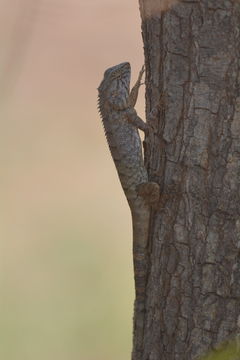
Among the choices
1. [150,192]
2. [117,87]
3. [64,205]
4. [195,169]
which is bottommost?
[64,205]

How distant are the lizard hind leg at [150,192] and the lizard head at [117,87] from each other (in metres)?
1.47

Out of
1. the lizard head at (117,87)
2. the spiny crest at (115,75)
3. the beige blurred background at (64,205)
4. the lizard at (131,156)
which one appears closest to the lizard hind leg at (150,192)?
the lizard at (131,156)

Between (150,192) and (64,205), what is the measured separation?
5312 mm

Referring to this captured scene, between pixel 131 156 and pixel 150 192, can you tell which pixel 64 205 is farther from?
pixel 150 192

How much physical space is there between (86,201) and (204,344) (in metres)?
5.67

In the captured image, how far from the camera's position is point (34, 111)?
33.9 ft

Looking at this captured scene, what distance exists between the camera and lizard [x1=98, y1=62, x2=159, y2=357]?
14.1 feet

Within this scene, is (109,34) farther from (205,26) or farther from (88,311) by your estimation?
(205,26)

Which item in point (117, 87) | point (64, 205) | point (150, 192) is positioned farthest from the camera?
point (64, 205)

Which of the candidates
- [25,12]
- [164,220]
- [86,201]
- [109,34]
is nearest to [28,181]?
[86,201]

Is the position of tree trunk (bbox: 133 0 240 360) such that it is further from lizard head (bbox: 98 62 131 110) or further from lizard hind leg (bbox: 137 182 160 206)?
lizard head (bbox: 98 62 131 110)

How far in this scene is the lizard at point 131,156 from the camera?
429 cm

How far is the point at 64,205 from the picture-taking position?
938 cm

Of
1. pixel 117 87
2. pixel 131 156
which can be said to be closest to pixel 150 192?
pixel 131 156
